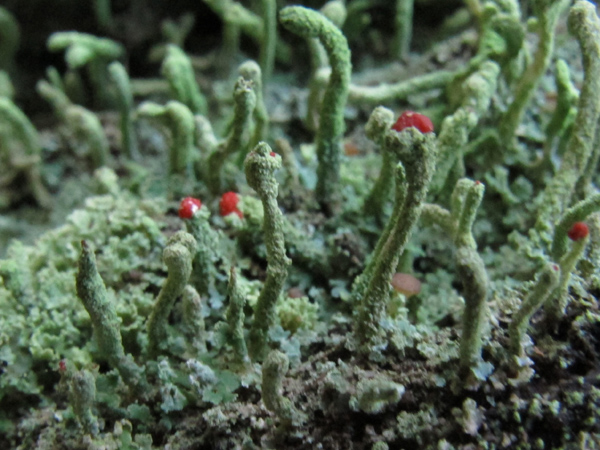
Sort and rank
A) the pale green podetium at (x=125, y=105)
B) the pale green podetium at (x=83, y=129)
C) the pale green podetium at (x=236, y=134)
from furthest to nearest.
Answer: the pale green podetium at (x=83, y=129) → the pale green podetium at (x=125, y=105) → the pale green podetium at (x=236, y=134)

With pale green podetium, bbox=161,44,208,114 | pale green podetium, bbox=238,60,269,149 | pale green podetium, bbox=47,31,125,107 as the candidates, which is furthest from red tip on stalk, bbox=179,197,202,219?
pale green podetium, bbox=47,31,125,107

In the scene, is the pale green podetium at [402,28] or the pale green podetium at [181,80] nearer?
the pale green podetium at [181,80]

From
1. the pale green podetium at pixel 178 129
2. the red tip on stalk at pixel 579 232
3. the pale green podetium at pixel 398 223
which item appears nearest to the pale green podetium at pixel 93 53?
the pale green podetium at pixel 178 129

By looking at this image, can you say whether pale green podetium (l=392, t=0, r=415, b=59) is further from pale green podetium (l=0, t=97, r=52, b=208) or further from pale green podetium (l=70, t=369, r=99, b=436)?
pale green podetium (l=70, t=369, r=99, b=436)

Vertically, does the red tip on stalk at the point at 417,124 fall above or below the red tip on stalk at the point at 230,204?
above

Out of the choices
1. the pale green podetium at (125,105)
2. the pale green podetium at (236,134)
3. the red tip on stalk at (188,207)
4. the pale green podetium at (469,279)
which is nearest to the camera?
the pale green podetium at (469,279)

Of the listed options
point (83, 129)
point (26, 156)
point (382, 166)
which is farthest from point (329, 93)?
point (26, 156)

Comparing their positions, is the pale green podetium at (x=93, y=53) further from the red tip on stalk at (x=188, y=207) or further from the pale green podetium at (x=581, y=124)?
the pale green podetium at (x=581, y=124)
